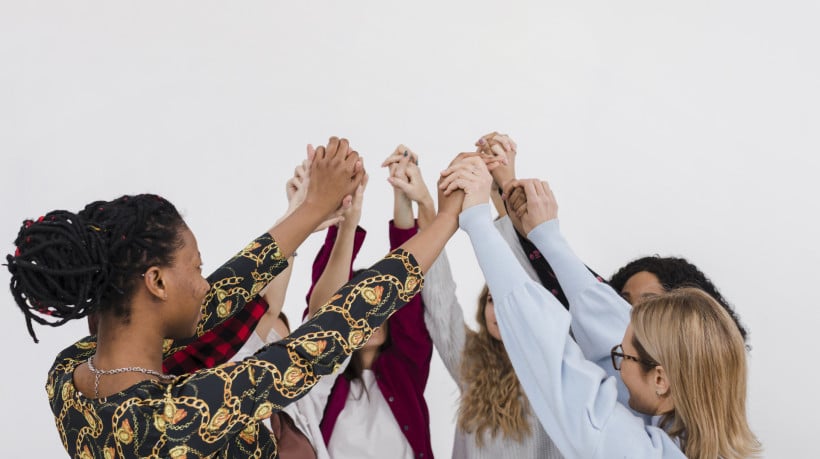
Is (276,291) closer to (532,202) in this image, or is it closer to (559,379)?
(532,202)

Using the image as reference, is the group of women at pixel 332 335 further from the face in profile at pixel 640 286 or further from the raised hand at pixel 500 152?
the face in profile at pixel 640 286

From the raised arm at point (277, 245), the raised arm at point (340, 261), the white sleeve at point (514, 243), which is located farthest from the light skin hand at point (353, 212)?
the white sleeve at point (514, 243)

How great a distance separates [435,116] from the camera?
3.46m

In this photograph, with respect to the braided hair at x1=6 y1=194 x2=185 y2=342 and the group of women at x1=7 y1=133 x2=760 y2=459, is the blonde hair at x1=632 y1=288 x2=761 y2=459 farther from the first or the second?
the braided hair at x1=6 y1=194 x2=185 y2=342

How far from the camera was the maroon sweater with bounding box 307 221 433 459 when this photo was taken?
2.16 m

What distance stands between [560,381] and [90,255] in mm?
831

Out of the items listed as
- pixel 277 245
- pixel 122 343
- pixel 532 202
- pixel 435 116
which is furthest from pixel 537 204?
pixel 435 116

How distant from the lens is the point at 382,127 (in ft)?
11.3

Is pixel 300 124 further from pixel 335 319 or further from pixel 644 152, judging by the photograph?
pixel 335 319

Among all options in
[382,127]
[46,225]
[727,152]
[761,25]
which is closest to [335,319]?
[46,225]

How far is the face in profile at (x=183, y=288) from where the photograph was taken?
143 centimetres

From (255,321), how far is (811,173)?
2.35 meters

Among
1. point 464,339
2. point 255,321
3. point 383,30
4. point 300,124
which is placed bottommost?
point 464,339

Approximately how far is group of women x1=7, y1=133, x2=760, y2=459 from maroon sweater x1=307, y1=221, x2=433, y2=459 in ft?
0.48
